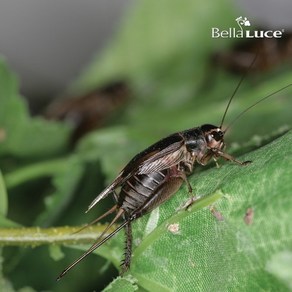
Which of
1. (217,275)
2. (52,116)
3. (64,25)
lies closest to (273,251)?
(217,275)

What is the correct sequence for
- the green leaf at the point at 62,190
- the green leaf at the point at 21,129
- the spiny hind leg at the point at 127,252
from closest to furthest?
the spiny hind leg at the point at 127,252 < the green leaf at the point at 62,190 < the green leaf at the point at 21,129

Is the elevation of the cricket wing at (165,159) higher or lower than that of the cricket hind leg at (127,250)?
higher

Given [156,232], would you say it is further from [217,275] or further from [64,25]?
[64,25]

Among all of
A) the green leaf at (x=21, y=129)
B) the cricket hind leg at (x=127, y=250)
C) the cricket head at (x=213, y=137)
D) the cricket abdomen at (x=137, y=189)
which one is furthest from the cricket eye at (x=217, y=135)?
the green leaf at (x=21, y=129)

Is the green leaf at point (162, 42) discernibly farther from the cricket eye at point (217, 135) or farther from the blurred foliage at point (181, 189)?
the cricket eye at point (217, 135)

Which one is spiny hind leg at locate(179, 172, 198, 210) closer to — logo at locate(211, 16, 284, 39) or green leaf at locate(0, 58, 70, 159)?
green leaf at locate(0, 58, 70, 159)

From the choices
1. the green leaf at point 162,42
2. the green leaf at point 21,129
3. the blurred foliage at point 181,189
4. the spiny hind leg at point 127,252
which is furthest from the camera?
the green leaf at point 162,42

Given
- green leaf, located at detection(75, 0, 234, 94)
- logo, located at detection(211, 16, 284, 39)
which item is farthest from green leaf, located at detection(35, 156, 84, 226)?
logo, located at detection(211, 16, 284, 39)
